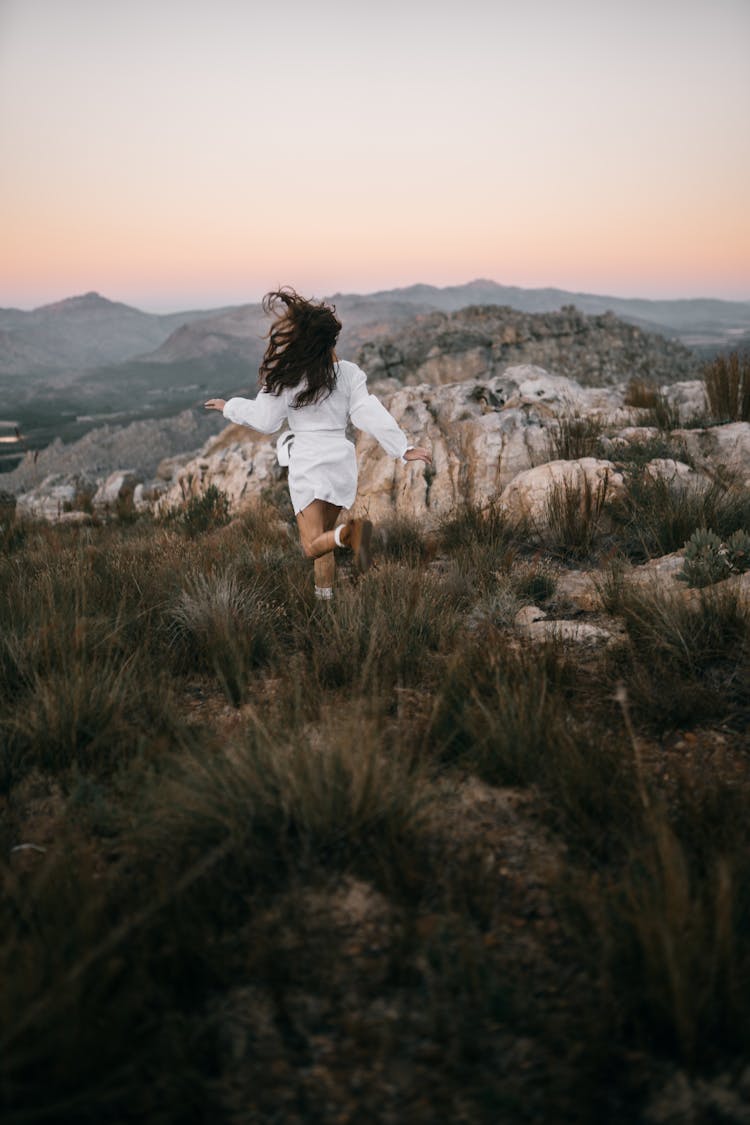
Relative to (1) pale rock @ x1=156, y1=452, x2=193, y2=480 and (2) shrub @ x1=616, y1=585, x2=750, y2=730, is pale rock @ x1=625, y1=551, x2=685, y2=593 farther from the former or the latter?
(1) pale rock @ x1=156, y1=452, x2=193, y2=480

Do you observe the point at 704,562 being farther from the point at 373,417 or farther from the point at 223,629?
the point at 223,629

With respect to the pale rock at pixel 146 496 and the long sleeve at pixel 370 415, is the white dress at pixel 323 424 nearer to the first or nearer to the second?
the long sleeve at pixel 370 415

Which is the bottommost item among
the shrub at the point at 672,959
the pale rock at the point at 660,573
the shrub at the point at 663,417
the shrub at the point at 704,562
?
the shrub at the point at 672,959

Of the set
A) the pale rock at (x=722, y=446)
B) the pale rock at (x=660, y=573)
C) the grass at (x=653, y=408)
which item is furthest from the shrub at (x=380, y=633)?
the grass at (x=653, y=408)

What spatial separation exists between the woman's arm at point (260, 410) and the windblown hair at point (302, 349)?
7 centimetres

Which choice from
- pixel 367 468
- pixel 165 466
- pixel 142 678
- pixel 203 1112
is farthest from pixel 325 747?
pixel 165 466

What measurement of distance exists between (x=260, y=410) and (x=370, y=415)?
2.25ft

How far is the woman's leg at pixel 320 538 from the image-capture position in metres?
4.23

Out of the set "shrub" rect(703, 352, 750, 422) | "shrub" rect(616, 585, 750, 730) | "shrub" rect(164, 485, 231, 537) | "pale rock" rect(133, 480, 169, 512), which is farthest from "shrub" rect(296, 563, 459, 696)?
"pale rock" rect(133, 480, 169, 512)

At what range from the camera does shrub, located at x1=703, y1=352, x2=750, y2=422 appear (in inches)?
311

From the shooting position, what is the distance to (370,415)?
4242 mm

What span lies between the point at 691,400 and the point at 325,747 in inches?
433

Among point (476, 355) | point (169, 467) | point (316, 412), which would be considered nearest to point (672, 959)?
point (316, 412)

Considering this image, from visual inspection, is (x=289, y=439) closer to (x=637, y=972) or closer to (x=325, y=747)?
(x=325, y=747)
